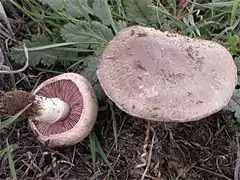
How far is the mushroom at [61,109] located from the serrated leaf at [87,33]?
0.78ft

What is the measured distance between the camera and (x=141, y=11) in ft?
8.87

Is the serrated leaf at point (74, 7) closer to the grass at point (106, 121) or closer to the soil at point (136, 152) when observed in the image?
the grass at point (106, 121)

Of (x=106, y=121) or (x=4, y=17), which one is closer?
(x=106, y=121)

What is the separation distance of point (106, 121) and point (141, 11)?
642mm

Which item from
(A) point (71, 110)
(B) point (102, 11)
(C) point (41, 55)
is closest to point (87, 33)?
(B) point (102, 11)

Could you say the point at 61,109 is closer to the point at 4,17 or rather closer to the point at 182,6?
the point at 4,17

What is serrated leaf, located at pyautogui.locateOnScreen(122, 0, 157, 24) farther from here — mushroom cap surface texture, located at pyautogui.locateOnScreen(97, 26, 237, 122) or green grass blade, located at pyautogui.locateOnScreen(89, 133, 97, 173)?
green grass blade, located at pyautogui.locateOnScreen(89, 133, 97, 173)

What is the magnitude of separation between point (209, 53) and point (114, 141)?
0.67 m

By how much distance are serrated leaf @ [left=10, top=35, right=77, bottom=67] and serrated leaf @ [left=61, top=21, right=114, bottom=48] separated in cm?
11

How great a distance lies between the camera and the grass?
2482mm

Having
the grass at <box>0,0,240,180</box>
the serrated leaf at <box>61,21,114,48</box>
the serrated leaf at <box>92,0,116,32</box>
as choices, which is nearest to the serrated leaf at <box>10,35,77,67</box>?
the grass at <box>0,0,240,180</box>

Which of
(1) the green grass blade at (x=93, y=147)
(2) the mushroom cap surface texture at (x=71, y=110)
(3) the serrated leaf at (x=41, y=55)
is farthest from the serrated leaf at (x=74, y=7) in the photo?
(1) the green grass blade at (x=93, y=147)

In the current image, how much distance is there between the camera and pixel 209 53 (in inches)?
92.4

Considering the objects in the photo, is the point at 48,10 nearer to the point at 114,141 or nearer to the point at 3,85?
the point at 3,85
